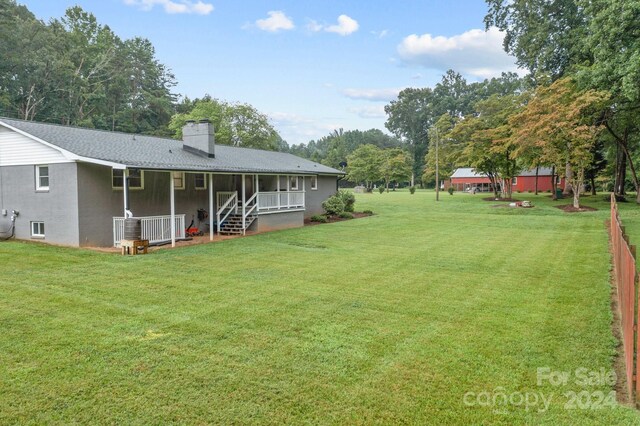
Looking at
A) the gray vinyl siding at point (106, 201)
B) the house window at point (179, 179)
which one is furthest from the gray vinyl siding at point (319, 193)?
the gray vinyl siding at point (106, 201)

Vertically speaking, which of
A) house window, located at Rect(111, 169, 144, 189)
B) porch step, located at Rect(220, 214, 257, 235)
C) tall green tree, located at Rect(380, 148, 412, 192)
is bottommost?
porch step, located at Rect(220, 214, 257, 235)

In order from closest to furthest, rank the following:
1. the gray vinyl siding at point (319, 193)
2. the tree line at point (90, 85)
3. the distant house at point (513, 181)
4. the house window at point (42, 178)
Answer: the house window at point (42, 178) < the gray vinyl siding at point (319, 193) < the tree line at point (90, 85) < the distant house at point (513, 181)

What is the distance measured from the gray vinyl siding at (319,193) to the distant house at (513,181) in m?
29.6

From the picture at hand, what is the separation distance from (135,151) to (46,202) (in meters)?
3.20

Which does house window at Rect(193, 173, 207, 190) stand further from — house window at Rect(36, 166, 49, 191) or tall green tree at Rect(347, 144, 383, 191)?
tall green tree at Rect(347, 144, 383, 191)

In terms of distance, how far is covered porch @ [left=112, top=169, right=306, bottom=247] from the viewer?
13.6 metres

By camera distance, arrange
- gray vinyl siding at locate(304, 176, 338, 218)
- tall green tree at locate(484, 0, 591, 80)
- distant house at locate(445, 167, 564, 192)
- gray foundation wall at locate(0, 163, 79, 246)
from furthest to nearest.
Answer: distant house at locate(445, 167, 564, 192), tall green tree at locate(484, 0, 591, 80), gray vinyl siding at locate(304, 176, 338, 218), gray foundation wall at locate(0, 163, 79, 246)

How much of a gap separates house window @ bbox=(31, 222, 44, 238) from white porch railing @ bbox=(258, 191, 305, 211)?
780 cm

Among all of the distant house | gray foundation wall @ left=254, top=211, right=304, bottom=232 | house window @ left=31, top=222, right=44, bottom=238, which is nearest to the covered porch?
gray foundation wall @ left=254, top=211, right=304, bottom=232

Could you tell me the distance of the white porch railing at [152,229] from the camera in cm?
1306

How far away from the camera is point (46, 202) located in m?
13.2

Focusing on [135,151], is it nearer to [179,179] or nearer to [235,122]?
[179,179]

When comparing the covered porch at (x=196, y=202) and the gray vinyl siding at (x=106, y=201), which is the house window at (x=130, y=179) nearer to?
the covered porch at (x=196, y=202)

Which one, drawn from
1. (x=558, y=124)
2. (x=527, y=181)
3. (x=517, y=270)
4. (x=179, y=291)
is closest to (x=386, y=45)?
(x=558, y=124)
